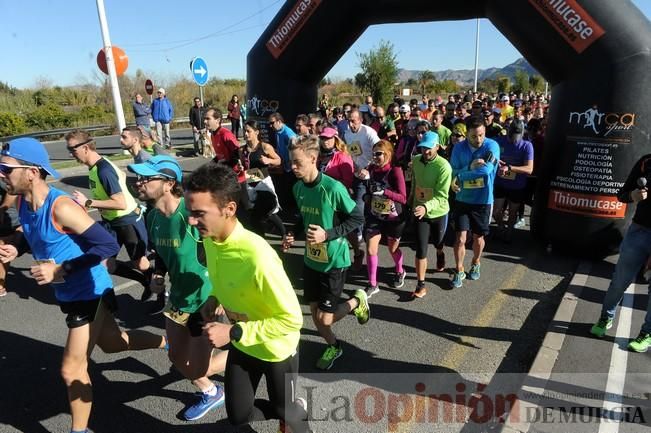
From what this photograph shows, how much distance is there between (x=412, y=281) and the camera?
5.29m

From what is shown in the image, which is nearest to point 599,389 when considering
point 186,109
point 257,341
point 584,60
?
point 257,341

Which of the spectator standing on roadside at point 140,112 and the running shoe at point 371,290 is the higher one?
the spectator standing on roadside at point 140,112

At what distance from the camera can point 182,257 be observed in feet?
9.25

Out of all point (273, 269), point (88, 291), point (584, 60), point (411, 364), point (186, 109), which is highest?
point (186, 109)

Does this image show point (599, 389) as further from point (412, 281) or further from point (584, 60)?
point (584, 60)

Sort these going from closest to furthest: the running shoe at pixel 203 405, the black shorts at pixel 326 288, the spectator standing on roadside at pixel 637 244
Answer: the running shoe at pixel 203 405 → the black shorts at pixel 326 288 → the spectator standing on roadside at pixel 637 244

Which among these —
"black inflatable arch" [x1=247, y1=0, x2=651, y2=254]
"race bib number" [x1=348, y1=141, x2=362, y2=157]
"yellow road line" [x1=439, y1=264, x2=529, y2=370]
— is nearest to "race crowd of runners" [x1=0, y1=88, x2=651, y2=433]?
"yellow road line" [x1=439, y1=264, x2=529, y2=370]

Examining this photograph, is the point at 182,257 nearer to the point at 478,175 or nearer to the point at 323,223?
the point at 323,223

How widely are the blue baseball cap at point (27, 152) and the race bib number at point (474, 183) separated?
419 cm

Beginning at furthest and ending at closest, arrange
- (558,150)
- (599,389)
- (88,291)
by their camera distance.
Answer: (558,150) < (599,389) < (88,291)

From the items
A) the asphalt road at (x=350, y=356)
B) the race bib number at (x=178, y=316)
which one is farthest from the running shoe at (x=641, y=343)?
the race bib number at (x=178, y=316)

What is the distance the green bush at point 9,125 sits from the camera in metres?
20.7

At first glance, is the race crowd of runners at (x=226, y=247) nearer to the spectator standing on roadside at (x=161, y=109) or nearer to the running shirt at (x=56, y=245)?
the running shirt at (x=56, y=245)

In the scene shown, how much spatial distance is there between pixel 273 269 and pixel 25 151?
166cm
